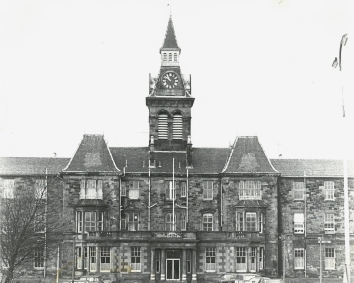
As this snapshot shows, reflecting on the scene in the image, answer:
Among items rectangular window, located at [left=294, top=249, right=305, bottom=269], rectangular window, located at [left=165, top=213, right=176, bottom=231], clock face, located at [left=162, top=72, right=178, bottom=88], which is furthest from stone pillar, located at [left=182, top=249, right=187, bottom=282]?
clock face, located at [left=162, top=72, right=178, bottom=88]

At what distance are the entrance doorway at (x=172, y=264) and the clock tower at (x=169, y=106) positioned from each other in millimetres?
9568

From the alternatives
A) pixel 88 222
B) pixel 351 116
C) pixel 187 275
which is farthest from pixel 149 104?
pixel 351 116

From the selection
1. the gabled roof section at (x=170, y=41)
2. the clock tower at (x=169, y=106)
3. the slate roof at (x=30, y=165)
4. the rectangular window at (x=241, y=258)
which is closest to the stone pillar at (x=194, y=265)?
the rectangular window at (x=241, y=258)

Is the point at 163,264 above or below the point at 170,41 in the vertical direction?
below

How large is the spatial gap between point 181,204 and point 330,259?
12.8 metres

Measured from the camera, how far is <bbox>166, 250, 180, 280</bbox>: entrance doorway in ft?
169

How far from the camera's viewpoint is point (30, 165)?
5638cm

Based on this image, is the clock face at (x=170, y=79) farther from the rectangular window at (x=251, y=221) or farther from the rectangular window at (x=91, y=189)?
the rectangular window at (x=251, y=221)

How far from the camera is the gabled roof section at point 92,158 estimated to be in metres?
54.0

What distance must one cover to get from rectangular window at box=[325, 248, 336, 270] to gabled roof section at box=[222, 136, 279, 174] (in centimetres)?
777

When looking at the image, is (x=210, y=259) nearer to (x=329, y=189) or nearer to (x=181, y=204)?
(x=181, y=204)

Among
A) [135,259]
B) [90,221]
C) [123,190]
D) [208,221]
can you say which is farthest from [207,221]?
[90,221]

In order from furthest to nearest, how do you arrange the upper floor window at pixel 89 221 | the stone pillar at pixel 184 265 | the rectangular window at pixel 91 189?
the rectangular window at pixel 91 189
the upper floor window at pixel 89 221
the stone pillar at pixel 184 265

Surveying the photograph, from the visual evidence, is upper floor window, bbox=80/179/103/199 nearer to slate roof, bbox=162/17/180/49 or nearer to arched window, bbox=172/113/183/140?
arched window, bbox=172/113/183/140
